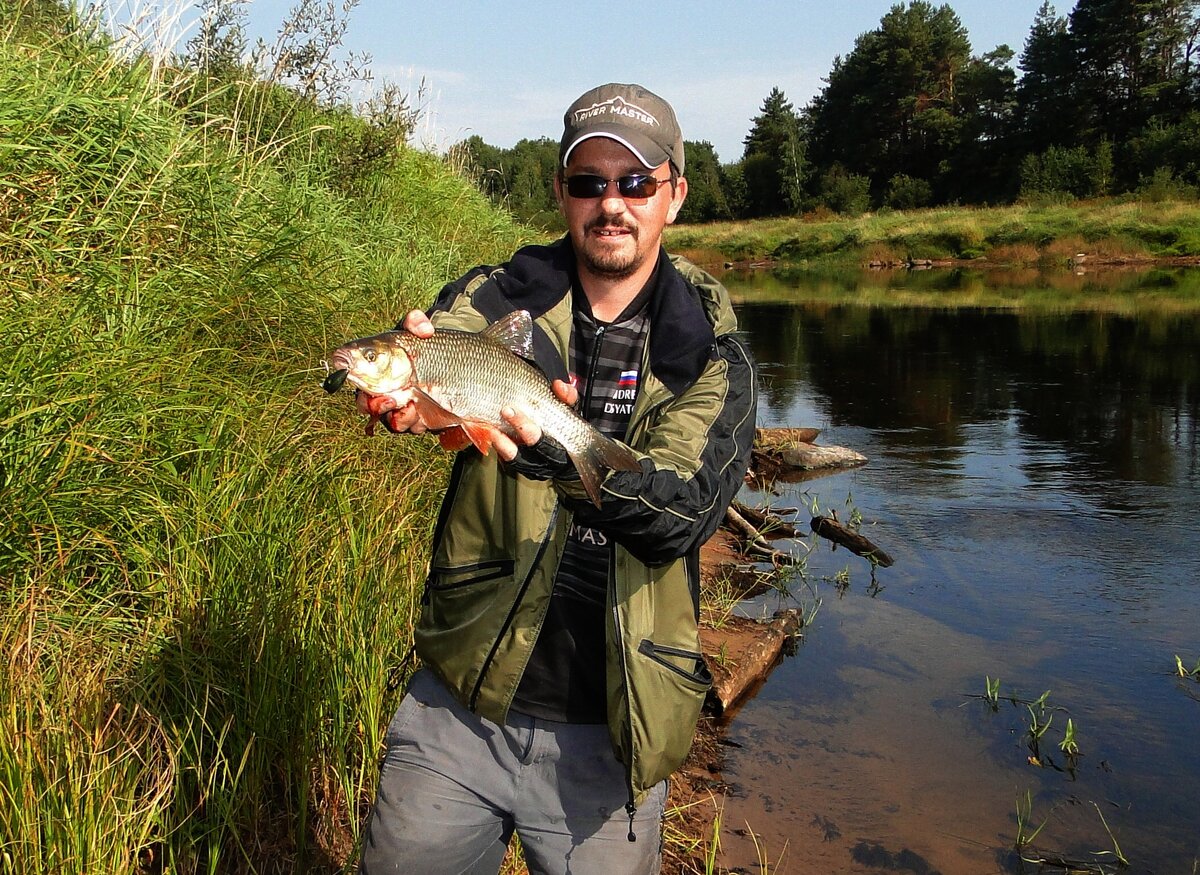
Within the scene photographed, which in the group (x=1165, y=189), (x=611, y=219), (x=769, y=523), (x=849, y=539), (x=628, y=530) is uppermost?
(x=1165, y=189)

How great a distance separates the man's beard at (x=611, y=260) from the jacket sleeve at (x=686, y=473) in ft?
1.08

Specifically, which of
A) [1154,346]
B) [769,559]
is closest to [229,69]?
[769,559]

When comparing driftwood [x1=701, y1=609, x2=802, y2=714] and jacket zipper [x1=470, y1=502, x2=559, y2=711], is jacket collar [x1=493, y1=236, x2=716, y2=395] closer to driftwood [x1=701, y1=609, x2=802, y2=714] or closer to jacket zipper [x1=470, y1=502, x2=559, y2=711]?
jacket zipper [x1=470, y1=502, x2=559, y2=711]

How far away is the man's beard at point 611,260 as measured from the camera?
9.64ft

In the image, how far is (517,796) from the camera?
2754mm

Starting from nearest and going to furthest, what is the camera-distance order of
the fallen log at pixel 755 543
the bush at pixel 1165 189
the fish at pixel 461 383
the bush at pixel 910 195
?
1. the fish at pixel 461 383
2. the fallen log at pixel 755 543
3. the bush at pixel 1165 189
4. the bush at pixel 910 195

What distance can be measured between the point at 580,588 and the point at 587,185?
1.11m

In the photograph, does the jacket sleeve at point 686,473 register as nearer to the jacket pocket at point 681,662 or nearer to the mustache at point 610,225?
the jacket pocket at point 681,662

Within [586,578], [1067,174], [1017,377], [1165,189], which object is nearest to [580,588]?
[586,578]

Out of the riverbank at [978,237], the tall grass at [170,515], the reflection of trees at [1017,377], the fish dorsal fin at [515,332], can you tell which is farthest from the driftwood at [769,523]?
the riverbank at [978,237]

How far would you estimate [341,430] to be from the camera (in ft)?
16.8

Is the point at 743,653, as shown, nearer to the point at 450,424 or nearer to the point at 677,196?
the point at 677,196

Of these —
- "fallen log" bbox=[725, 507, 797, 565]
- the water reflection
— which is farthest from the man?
the water reflection

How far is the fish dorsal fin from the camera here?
8.95 ft
